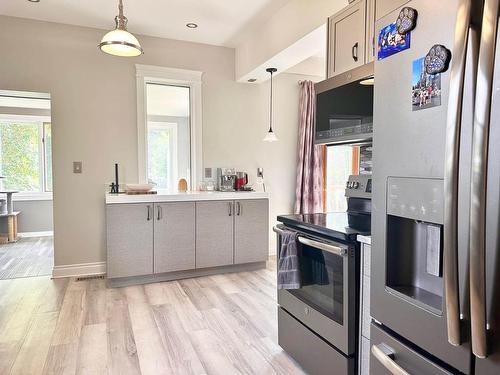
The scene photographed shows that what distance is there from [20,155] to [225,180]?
4.34 meters

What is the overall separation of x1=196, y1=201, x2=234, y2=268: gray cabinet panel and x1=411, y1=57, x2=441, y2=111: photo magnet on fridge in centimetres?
303

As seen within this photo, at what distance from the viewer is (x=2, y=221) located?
566cm

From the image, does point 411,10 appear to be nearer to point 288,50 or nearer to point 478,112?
point 478,112

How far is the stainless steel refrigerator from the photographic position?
2.68 ft

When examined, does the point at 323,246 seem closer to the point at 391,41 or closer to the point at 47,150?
the point at 391,41

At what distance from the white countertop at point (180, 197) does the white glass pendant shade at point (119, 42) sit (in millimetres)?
1426

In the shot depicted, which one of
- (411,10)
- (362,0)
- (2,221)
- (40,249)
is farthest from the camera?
(2,221)

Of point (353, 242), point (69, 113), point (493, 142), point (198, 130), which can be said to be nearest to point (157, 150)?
point (198, 130)

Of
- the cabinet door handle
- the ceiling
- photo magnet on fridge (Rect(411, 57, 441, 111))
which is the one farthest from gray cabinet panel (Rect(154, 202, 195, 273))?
photo magnet on fridge (Rect(411, 57, 441, 111))

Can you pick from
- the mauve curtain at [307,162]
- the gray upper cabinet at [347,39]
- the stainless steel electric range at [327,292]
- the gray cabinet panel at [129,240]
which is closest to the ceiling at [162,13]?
the gray upper cabinet at [347,39]

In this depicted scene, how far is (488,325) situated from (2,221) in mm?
6636

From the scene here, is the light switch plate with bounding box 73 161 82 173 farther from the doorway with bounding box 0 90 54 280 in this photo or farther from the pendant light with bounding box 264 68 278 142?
the doorway with bounding box 0 90 54 280

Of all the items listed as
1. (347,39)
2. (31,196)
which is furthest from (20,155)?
(347,39)

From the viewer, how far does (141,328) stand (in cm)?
266
